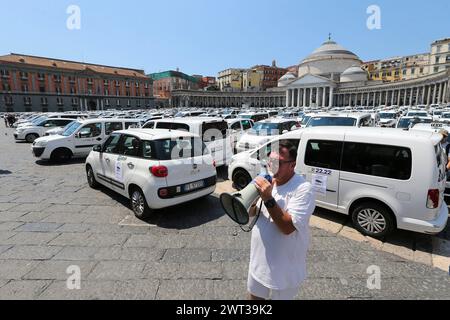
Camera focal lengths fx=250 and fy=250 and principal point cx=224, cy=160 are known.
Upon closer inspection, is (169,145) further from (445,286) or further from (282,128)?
(282,128)

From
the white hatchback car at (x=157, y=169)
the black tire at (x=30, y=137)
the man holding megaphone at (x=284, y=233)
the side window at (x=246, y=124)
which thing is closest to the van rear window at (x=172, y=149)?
the white hatchback car at (x=157, y=169)

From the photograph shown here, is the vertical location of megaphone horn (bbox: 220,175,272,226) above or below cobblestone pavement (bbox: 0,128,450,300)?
above

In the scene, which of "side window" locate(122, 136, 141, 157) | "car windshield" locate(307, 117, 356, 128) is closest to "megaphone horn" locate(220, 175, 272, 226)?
"side window" locate(122, 136, 141, 157)

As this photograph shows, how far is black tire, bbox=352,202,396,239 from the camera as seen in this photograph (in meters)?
4.09

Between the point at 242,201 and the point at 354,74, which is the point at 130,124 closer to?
the point at 242,201

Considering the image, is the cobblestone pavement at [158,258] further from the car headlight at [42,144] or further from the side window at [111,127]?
the side window at [111,127]

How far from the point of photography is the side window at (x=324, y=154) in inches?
182

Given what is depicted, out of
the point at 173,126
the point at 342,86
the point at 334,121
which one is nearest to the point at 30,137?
the point at 173,126

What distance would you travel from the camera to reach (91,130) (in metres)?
10.7

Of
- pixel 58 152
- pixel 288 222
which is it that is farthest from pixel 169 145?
pixel 58 152

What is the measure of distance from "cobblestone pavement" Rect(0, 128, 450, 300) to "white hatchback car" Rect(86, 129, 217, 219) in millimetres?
470

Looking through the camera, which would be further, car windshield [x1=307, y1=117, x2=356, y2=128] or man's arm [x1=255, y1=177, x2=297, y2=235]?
car windshield [x1=307, y1=117, x2=356, y2=128]

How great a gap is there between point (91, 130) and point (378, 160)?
34.7ft

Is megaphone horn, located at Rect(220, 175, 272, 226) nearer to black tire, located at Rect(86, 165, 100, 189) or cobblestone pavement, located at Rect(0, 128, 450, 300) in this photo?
cobblestone pavement, located at Rect(0, 128, 450, 300)
